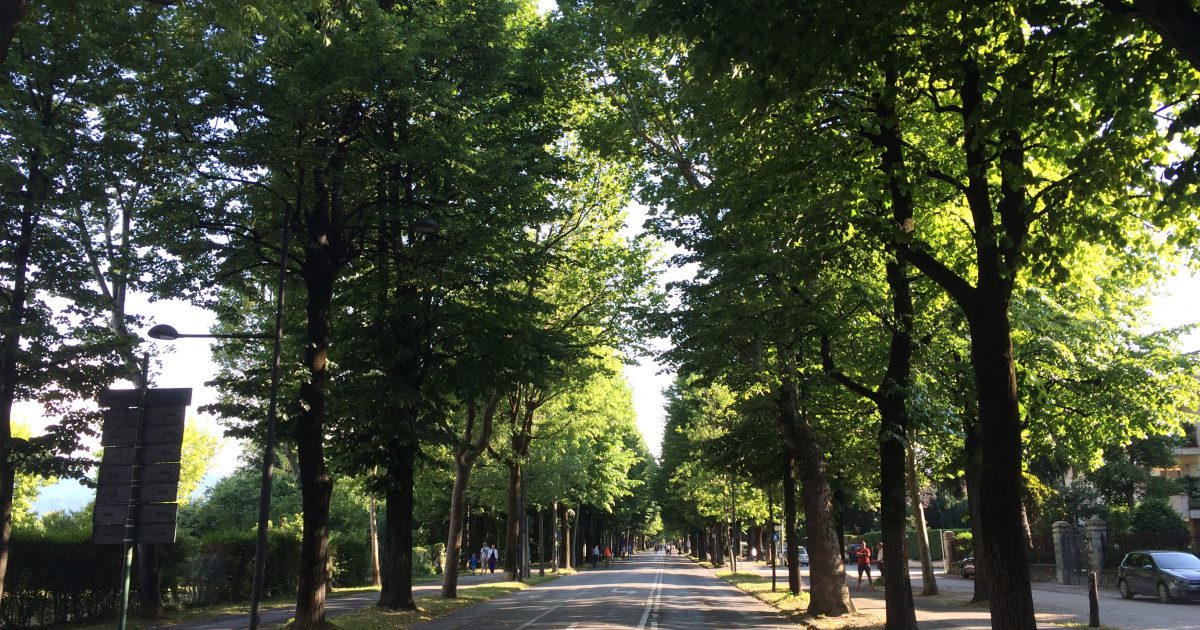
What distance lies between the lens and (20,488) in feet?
114

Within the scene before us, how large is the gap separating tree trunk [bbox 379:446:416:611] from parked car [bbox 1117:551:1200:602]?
70.9 ft

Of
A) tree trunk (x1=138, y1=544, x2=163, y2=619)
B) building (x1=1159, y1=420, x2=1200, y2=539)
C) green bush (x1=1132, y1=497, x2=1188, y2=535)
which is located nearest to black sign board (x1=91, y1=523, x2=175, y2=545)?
tree trunk (x1=138, y1=544, x2=163, y2=619)

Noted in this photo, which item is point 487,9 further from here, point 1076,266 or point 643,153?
point 1076,266

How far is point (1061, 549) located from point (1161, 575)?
8.88 meters

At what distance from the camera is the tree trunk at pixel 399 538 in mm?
19500

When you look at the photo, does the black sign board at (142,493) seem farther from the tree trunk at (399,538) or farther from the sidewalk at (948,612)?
the sidewalk at (948,612)

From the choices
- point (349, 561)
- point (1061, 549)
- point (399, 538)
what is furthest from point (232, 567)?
point (1061, 549)

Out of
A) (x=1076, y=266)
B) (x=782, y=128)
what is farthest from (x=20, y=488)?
(x=1076, y=266)

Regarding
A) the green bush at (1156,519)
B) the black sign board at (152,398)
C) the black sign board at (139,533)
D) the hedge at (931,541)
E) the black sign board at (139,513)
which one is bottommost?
the hedge at (931,541)

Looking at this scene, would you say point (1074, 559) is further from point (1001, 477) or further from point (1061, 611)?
point (1001, 477)

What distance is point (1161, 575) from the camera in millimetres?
23297

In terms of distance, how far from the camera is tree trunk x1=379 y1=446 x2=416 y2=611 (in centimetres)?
1950

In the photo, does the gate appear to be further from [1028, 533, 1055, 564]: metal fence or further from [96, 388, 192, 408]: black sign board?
[96, 388, 192, 408]: black sign board

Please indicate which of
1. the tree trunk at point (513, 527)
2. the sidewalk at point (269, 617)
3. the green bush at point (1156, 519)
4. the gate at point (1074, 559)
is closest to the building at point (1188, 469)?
the green bush at point (1156, 519)
